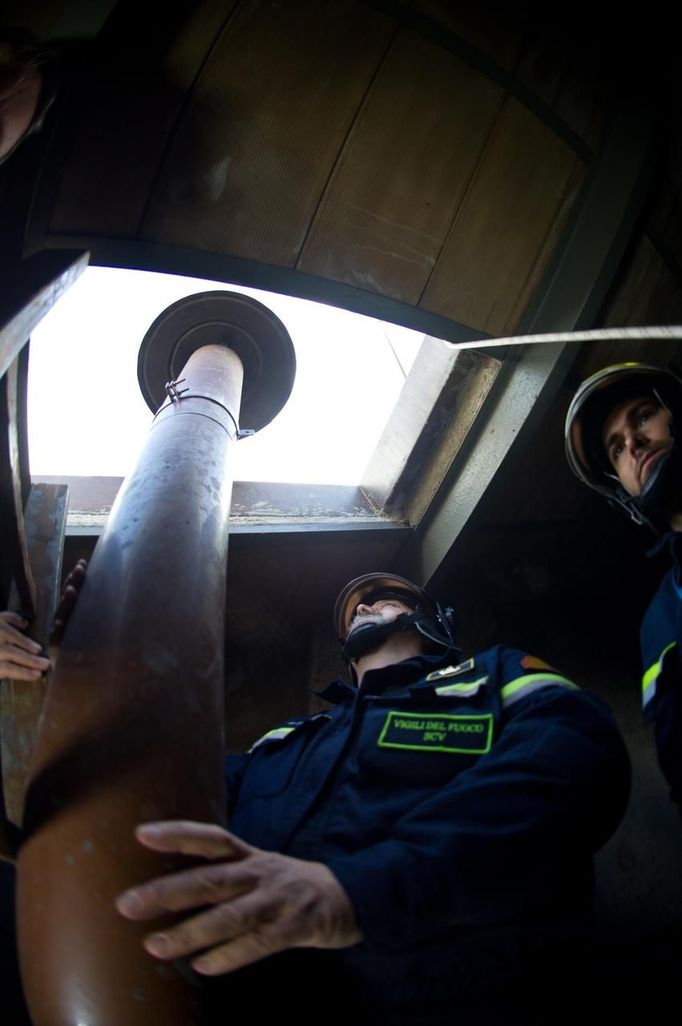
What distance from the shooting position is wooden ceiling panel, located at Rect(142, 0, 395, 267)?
2.35 meters

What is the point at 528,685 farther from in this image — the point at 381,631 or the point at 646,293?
the point at 646,293

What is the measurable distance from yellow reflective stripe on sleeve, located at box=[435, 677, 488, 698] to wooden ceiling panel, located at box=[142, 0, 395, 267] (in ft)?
7.61

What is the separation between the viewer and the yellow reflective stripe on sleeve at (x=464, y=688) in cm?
183

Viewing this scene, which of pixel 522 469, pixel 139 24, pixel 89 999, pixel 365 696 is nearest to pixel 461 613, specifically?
pixel 522 469

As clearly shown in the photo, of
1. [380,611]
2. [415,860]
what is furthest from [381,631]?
[415,860]

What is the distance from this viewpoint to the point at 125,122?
2369 mm

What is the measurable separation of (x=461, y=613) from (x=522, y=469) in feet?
3.60

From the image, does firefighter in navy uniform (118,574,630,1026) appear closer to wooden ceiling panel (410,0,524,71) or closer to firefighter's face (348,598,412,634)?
firefighter's face (348,598,412,634)

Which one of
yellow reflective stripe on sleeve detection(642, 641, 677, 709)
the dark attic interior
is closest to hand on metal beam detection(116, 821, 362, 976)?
the dark attic interior

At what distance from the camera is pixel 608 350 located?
10.9ft

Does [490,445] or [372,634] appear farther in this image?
[490,445]

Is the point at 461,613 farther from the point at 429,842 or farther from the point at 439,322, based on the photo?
the point at 429,842

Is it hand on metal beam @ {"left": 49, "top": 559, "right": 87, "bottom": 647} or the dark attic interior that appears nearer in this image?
hand on metal beam @ {"left": 49, "top": 559, "right": 87, "bottom": 647}

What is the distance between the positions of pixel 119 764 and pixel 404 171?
3.01 meters
